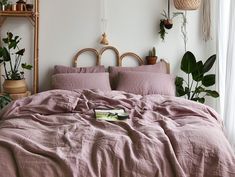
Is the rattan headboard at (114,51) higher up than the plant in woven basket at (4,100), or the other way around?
the rattan headboard at (114,51)

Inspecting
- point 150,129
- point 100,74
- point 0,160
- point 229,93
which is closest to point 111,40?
point 100,74

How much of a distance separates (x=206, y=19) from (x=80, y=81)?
167 cm

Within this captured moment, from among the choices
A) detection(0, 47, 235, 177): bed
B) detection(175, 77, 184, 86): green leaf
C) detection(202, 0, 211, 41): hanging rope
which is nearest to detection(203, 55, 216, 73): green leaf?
detection(175, 77, 184, 86): green leaf

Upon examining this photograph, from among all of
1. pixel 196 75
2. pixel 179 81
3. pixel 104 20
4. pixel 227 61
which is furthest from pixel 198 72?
pixel 104 20

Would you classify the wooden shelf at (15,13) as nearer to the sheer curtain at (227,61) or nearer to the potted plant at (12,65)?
the potted plant at (12,65)

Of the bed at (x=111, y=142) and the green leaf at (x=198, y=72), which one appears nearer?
the bed at (x=111, y=142)

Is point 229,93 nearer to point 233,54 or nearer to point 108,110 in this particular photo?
point 233,54

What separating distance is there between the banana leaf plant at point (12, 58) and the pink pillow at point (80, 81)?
36 cm

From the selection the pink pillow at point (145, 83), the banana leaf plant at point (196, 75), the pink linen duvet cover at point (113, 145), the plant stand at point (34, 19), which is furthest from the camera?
the banana leaf plant at point (196, 75)

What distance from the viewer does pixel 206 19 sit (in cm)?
382

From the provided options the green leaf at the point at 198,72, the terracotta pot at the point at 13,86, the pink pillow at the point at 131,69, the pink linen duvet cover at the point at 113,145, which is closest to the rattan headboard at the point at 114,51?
the pink pillow at the point at 131,69

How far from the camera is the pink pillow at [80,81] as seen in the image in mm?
3385

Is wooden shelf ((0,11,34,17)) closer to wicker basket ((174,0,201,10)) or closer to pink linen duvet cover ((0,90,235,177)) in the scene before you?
pink linen duvet cover ((0,90,235,177))

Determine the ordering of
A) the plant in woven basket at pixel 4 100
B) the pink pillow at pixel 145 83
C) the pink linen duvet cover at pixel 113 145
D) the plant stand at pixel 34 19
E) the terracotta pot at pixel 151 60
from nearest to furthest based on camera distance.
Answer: the pink linen duvet cover at pixel 113 145 → the plant in woven basket at pixel 4 100 → the pink pillow at pixel 145 83 → the plant stand at pixel 34 19 → the terracotta pot at pixel 151 60
